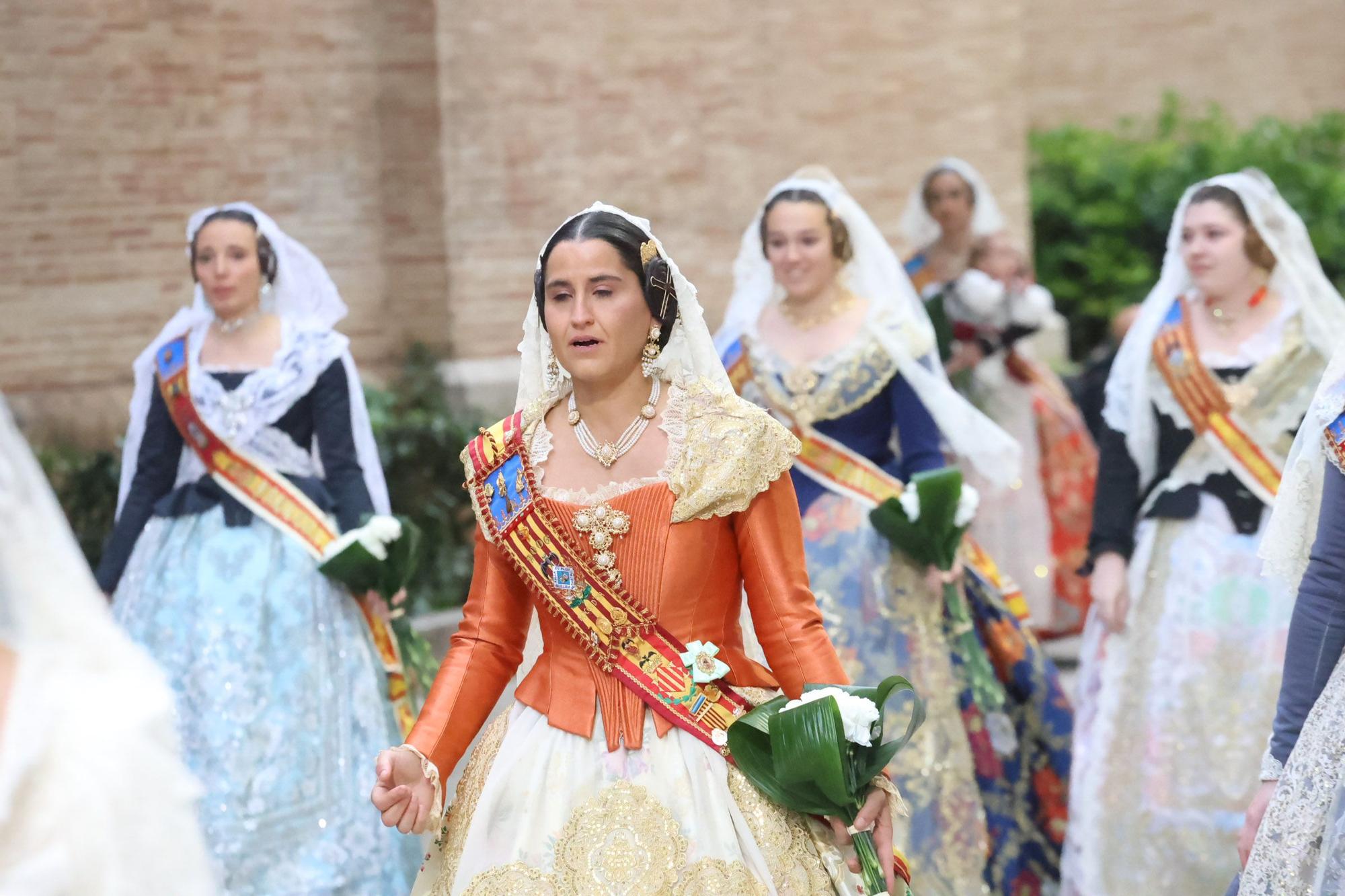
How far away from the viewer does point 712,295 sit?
9.97 metres

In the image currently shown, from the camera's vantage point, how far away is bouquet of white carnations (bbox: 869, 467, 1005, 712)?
518 cm

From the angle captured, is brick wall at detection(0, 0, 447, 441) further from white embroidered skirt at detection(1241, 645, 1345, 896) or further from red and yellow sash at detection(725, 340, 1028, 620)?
white embroidered skirt at detection(1241, 645, 1345, 896)

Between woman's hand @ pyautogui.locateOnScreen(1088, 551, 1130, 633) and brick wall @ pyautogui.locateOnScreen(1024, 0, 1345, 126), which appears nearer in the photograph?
woman's hand @ pyautogui.locateOnScreen(1088, 551, 1130, 633)

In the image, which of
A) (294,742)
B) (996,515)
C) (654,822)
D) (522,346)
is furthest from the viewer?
(996,515)

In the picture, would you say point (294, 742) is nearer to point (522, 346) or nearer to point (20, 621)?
point (522, 346)

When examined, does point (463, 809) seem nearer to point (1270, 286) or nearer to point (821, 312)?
point (821, 312)

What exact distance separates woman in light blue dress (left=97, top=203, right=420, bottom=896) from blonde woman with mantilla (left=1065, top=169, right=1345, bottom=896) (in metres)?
2.09

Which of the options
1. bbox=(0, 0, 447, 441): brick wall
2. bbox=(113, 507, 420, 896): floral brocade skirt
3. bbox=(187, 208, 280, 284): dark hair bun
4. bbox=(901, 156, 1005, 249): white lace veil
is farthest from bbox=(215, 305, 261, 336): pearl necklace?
bbox=(901, 156, 1005, 249): white lace veil

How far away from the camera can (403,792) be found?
311 cm

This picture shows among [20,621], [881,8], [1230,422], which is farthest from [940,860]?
[881,8]

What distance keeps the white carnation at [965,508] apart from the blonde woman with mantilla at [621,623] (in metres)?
1.99

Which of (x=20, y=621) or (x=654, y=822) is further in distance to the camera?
(x=654, y=822)

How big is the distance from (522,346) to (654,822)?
1045mm

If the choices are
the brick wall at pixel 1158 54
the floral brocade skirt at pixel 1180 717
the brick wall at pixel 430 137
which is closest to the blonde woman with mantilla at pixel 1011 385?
the brick wall at pixel 430 137
